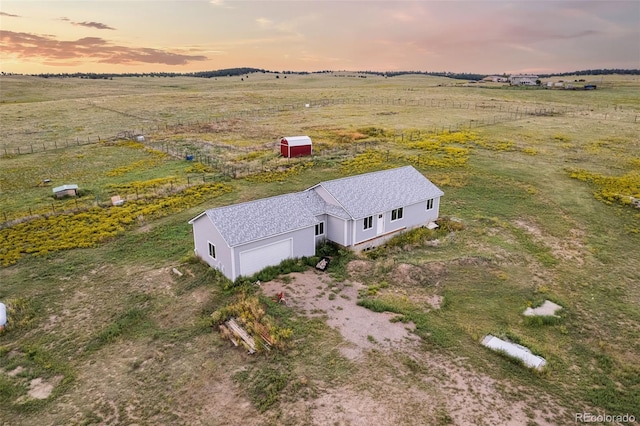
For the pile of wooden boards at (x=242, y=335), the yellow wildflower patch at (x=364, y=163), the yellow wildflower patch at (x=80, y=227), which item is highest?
the yellow wildflower patch at (x=364, y=163)

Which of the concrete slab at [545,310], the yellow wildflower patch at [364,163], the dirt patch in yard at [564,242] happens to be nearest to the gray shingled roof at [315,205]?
Answer: the dirt patch in yard at [564,242]

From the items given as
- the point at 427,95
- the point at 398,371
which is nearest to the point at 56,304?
the point at 398,371

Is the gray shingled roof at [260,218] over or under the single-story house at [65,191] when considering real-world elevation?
over

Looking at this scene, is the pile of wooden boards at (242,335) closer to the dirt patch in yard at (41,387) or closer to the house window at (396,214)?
the dirt patch in yard at (41,387)

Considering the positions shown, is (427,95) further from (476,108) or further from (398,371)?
(398,371)

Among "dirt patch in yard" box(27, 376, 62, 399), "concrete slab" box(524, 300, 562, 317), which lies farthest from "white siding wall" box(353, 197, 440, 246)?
"dirt patch in yard" box(27, 376, 62, 399)

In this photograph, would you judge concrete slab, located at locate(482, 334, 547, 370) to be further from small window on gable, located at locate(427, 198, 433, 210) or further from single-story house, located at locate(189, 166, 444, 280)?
small window on gable, located at locate(427, 198, 433, 210)

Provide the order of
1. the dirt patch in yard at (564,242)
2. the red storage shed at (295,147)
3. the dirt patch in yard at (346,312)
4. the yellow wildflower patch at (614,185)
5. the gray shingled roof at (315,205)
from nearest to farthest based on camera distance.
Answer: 1. the dirt patch in yard at (346,312)
2. the gray shingled roof at (315,205)
3. the dirt patch in yard at (564,242)
4. the yellow wildflower patch at (614,185)
5. the red storage shed at (295,147)
